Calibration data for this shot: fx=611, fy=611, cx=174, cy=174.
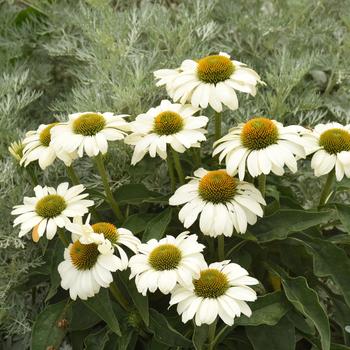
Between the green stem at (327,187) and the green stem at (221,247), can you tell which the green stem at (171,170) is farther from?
the green stem at (327,187)

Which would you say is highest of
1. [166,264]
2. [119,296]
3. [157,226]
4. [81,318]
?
[166,264]

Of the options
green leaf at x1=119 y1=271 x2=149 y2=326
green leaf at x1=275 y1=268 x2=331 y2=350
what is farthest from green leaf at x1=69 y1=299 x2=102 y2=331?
green leaf at x1=275 y1=268 x2=331 y2=350

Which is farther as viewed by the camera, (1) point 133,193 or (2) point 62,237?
(1) point 133,193

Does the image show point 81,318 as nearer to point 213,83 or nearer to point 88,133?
point 88,133

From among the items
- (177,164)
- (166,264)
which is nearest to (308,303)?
(166,264)

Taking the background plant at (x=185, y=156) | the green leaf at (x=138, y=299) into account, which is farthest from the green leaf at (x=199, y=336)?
the green leaf at (x=138, y=299)

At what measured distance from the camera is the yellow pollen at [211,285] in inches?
47.1

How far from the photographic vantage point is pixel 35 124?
2.07m

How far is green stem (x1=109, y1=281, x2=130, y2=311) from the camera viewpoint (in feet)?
4.61

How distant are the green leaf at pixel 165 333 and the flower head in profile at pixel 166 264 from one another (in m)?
0.17

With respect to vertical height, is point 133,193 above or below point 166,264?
below

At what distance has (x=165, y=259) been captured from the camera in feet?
4.02

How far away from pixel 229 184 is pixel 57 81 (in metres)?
1.39

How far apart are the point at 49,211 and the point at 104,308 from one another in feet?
0.80
